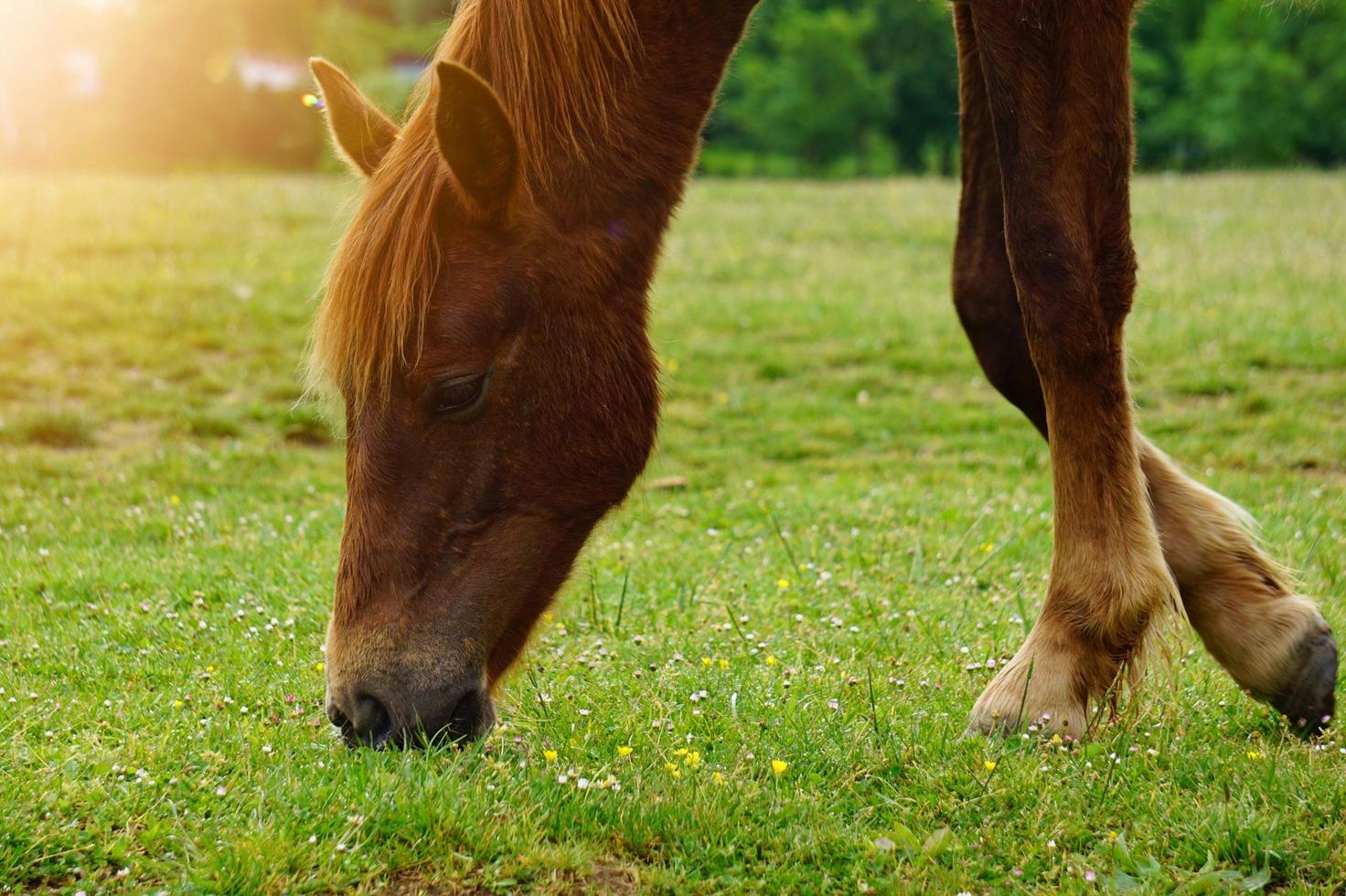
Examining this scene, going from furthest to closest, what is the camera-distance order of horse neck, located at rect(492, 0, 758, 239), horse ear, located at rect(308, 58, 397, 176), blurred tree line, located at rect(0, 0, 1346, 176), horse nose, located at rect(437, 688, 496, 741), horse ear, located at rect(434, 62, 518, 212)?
blurred tree line, located at rect(0, 0, 1346, 176) → horse ear, located at rect(308, 58, 397, 176) → horse neck, located at rect(492, 0, 758, 239) → horse nose, located at rect(437, 688, 496, 741) → horse ear, located at rect(434, 62, 518, 212)

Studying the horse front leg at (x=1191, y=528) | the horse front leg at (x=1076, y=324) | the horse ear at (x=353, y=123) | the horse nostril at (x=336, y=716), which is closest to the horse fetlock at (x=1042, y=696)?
the horse front leg at (x=1076, y=324)

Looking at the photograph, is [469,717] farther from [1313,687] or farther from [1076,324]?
[1313,687]

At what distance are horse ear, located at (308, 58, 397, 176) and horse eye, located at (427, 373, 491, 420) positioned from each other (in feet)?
2.83

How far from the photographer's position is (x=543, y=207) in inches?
136

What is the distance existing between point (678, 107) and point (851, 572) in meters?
2.46

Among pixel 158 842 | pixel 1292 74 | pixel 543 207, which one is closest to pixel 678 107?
pixel 543 207

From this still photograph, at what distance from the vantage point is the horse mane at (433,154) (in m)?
3.28

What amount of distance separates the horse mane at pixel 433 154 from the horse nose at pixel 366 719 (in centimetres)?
83

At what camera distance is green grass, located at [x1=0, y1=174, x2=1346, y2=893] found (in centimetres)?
292

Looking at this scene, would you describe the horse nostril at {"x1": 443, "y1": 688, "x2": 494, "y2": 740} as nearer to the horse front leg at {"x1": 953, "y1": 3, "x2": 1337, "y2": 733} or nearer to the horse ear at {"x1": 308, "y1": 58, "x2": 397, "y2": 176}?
the horse ear at {"x1": 308, "y1": 58, "x2": 397, "y2": 176}

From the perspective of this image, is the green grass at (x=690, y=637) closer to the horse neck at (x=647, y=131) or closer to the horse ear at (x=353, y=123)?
the horse neck at (x=647, y=131)

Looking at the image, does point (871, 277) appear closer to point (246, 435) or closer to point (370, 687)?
point (246, 435)

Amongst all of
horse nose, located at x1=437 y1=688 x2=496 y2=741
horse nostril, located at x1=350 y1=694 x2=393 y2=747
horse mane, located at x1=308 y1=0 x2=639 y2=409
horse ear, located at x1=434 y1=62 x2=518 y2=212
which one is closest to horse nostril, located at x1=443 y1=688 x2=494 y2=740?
horse nose, located at x1=437 y1=688 x2=496 y2=741

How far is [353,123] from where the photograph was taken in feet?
12.5
